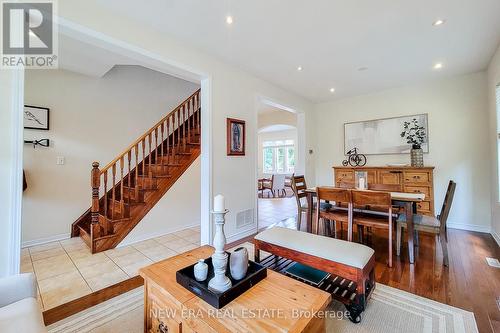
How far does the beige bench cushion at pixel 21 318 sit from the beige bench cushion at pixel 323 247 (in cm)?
161

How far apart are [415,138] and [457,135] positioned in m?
0.60

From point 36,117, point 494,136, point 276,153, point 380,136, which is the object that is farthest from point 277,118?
point 36,117

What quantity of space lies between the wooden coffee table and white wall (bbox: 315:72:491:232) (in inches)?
167

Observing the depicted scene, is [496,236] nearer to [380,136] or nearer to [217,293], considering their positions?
[380,136]

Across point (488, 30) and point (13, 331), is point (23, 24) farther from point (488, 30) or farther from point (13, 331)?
point (488, 30)

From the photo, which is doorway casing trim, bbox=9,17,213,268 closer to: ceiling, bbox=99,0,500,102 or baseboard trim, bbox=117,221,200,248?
ceiling, bbox=99,0,500,102

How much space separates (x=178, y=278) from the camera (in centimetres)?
131

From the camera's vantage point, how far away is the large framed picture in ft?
14.1

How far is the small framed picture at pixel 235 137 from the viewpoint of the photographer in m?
3.26

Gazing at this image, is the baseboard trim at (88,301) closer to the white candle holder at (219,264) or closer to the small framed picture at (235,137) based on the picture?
the white candle holder at (219,264)

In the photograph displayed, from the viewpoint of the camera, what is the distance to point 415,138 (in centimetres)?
426

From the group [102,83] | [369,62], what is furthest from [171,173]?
[369,62]

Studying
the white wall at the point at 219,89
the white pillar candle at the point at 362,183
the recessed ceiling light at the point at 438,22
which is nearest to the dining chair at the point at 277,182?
the white wall at the point at 219,89

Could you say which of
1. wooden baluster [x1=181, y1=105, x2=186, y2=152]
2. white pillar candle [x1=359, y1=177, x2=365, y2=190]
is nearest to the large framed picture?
white pillar candle [x1=359, y1=177, x2=365, y2=190]
